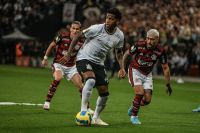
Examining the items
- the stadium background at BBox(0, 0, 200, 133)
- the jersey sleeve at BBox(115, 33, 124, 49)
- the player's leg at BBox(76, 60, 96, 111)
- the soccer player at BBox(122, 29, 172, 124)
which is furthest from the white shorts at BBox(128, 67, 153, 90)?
the player's leg at BBox(76, 60, 96, 111)

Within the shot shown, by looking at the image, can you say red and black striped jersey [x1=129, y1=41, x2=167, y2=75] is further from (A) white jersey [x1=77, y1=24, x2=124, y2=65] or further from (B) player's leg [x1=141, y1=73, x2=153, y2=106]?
(A) white jersey [x1=77, y1=24, x2=124, y2=65]

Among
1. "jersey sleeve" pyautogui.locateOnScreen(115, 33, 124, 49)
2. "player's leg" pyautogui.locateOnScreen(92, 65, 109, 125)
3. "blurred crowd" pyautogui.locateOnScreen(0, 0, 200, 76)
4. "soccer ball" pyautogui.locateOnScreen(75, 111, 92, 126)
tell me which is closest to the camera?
"soccer ball" pyautogui.locateOnScreen(75, 111, 92, 126)

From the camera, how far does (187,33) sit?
38.0 meters

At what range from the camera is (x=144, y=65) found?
51.4ft

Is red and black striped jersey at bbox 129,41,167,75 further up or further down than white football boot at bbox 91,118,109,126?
further up

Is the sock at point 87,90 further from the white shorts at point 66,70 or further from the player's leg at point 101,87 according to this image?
the white shorts at point 66,70

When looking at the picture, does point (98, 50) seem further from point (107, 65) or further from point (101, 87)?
point (107, 65)

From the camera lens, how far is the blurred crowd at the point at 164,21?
38.7 metres

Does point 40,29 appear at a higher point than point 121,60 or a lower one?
lower

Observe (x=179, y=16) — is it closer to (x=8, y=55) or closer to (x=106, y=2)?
Answer: (x=106, y=2)

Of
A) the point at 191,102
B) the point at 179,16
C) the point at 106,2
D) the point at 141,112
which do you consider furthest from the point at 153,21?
the point at 141,112

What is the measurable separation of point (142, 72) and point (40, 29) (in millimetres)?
34096

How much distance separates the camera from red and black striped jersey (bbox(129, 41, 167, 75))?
15.3 meters

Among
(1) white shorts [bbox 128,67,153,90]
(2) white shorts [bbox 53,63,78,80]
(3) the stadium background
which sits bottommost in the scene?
(3) the stadium background
